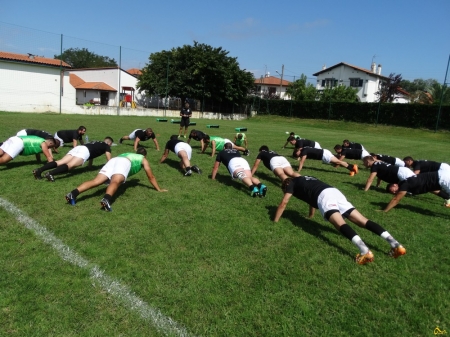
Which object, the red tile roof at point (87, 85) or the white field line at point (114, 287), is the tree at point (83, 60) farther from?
the white field line at point (114, 287)

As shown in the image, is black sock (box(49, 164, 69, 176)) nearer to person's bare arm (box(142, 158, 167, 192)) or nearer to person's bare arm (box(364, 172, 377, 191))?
Answer: person's bare arm (box(142, 158, 167, 192))

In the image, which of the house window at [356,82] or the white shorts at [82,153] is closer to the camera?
the white shorts at [82,153]

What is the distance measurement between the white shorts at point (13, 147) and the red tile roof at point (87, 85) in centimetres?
4398

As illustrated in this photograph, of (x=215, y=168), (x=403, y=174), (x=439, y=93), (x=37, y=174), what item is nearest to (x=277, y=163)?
(x=215, y=168)

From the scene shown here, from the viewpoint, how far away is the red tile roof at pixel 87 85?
48.5m

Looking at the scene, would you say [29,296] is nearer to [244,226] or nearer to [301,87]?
[244,226]

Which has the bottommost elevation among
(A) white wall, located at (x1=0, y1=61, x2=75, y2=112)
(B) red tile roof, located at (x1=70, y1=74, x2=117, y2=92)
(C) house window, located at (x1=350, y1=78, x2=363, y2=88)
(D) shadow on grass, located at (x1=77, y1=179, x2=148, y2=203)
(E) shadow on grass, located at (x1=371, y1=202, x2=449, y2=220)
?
(D) shadow on grass, located at (x1=77, y1=179, x2=148, y2=203)

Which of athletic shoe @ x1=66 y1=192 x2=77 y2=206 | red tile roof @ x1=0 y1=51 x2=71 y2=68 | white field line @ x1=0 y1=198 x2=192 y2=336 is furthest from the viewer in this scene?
red tile roof @ x1=0 y1=51 x2=71 y2=68

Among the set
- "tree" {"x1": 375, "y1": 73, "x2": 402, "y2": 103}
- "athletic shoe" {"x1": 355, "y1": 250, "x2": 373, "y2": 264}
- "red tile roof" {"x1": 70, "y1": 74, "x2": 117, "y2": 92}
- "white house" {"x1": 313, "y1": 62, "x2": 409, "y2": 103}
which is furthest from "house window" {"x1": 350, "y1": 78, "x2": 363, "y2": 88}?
"athletic shoe" {"x1": 355, "y1": 250, "x2": 373, "y2": 264}

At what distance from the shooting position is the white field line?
2967mm

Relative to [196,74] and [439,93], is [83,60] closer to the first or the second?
[196,74]

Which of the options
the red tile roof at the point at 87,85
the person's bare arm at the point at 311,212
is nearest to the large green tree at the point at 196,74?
the red tile roof at the point at 87,85

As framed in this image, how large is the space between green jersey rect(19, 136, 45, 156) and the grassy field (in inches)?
62.5

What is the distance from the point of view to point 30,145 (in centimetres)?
820
